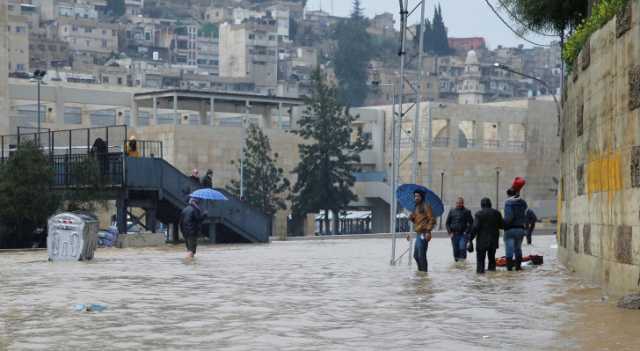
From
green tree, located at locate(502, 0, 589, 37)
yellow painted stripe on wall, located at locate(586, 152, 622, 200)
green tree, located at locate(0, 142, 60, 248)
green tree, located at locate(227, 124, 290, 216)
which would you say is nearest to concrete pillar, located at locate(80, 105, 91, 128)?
green tree, located at locate(227, 124, 290, 216)

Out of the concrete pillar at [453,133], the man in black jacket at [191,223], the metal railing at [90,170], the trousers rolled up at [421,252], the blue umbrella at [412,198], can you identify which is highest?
the concrete pillar at [453,133]

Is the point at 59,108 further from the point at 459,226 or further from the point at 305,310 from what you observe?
the point at 305,310

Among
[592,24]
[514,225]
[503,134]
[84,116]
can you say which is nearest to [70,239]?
[514,225]

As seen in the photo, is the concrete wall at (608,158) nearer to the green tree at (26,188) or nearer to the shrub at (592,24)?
the shrub at (592,24)

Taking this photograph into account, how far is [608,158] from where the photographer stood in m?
17.7

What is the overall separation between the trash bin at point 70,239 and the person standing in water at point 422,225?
8.50 meters

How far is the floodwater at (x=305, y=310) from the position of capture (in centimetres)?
1227

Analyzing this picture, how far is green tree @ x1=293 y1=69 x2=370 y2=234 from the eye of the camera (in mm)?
87500

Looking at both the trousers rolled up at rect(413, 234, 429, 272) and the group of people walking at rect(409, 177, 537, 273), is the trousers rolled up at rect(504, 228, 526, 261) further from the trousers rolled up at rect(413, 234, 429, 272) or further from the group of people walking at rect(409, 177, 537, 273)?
the trousers rolled up at rect(413, 234, 429, 272)

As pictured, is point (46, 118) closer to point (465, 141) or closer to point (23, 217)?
point (465, 141)

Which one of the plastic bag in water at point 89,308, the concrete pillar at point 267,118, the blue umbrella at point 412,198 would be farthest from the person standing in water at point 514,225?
the concrete pillar at point 267,118

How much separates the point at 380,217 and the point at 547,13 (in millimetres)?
63676

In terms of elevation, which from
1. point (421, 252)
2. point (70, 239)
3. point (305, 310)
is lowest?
point (305, 310)

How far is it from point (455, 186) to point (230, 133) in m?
19.3
